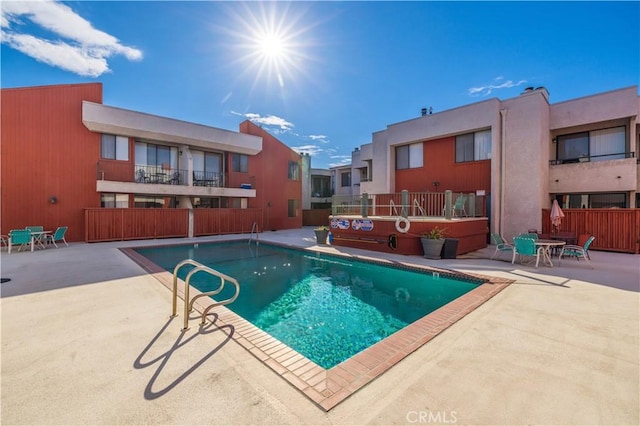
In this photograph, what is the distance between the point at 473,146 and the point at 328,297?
1212 centimetres

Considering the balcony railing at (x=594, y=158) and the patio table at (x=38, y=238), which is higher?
the balcony railing at (x=594, y=158)

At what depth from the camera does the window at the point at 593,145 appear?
12.0 meters

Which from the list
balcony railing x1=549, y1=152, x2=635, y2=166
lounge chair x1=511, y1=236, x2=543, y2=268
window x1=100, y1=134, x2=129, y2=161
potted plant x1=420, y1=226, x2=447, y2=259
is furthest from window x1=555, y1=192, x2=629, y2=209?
window x1=100, y1=134, x2=129, y2=161

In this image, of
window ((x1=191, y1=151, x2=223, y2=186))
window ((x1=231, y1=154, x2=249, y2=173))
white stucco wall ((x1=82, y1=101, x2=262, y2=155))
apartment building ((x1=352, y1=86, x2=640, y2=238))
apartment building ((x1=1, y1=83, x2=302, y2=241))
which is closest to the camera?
apartment building ((x1=352, y1=86, x2=640, y2=238))

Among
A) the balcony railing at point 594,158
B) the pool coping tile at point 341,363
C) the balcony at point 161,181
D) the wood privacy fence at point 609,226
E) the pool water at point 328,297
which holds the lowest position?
the pool water at point 328,297

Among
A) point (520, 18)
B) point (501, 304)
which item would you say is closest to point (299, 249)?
point (501, 304)

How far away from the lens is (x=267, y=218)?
72.3 ft

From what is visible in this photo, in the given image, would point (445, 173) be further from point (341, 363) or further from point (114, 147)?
point (114, 147)

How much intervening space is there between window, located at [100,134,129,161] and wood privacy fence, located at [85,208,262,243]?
11.4 feet

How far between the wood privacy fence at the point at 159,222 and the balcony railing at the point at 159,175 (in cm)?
255

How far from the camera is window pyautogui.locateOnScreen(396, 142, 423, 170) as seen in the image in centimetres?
1566

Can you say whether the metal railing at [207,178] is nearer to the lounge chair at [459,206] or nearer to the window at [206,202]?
the window at [206,202]

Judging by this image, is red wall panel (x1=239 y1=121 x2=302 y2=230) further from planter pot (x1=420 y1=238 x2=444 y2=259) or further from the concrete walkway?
the concrete walkway

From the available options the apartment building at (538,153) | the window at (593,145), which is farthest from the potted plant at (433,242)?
the window at (593,145)
